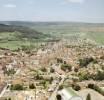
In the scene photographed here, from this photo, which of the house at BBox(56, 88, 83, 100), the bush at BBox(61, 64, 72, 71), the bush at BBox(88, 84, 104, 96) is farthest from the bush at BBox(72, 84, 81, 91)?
the bush at BBox(61, 64, 72, 71)

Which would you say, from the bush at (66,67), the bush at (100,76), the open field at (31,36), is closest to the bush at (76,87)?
the bush at (100,76)

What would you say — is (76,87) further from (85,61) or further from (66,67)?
(85,61)

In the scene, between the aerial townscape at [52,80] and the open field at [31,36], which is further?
the open field at [31,36]

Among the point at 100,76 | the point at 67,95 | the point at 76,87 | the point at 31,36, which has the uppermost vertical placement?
the point at 67,95

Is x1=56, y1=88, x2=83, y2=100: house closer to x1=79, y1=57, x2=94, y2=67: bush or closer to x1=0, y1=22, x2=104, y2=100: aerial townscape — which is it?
x1=0, y1=22, x2=104, y2=100: aerial townscape

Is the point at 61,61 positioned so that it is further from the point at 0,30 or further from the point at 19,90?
the point at 0,30

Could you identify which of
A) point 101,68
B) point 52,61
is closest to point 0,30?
point 52,61

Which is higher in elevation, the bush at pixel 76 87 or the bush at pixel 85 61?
the bush at pixel 76 87

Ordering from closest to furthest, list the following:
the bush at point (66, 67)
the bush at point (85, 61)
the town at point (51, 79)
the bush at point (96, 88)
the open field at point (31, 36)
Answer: the town at point (51, 79) < the bush at point (96, 88) < the bush at point (66, 67) < the bush at point (85, 61) < the open field at point (31, 36)

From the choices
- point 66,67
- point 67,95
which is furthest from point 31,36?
point 67,95

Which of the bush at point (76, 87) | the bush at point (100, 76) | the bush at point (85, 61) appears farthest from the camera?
the bush at point (85, 61)

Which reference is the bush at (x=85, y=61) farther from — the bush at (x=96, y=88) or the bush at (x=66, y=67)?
the bush at (x=96, y=88)
